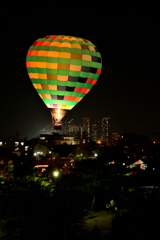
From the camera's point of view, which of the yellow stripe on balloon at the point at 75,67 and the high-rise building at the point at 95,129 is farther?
the high-rise building at the point at 95,129

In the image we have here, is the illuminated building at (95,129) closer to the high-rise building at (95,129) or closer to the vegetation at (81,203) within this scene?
the high-rise building at (95,129)

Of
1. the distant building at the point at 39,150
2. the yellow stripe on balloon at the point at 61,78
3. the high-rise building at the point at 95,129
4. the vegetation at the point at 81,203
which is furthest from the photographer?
the high-rise building at the point at 95,129

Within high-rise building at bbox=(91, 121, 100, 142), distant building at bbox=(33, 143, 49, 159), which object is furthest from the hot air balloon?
high-rise building at bbox=(91, 121, 100, 142)

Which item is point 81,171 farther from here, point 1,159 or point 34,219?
point 1,159

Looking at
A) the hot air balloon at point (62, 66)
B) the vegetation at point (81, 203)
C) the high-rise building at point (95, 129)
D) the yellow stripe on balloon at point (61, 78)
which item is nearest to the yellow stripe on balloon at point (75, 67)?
the hot air balloon at point (62, 66)

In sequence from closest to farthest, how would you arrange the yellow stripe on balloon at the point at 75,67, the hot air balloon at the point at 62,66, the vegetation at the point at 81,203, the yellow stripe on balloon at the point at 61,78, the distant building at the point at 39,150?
the vegetation at the point at 81,203 < the hot air balloon at the point at 62,66 < the yellow stripe on balloon at the point at 75,67 < the yellow stripe on balloon at the point at 61,78 < the distant building at the point at 39,150

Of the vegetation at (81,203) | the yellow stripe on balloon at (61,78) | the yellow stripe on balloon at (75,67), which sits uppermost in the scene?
the yellow stripe on balloon at (75,67)

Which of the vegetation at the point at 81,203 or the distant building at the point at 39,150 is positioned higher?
the distant building at the point at 39,150

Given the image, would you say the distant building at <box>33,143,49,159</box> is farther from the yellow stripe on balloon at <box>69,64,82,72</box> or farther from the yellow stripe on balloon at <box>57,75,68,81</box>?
the yellow stripe on balloon at <box>69,64,82,72</box>
